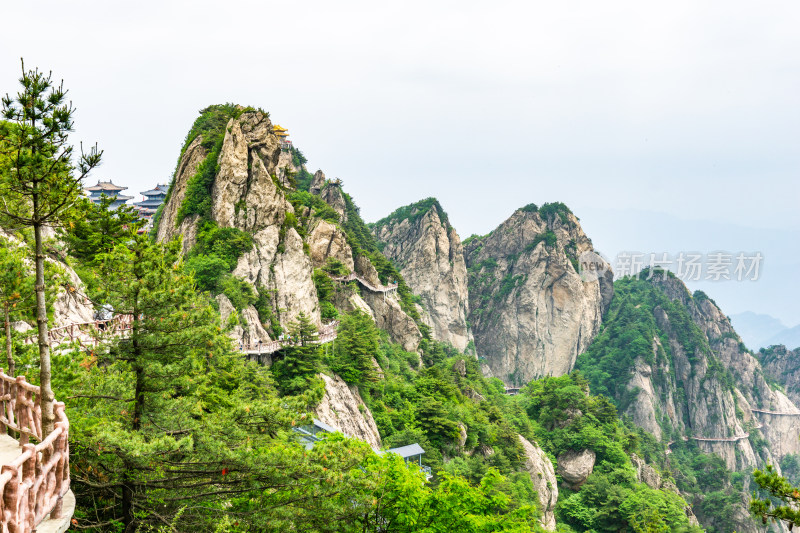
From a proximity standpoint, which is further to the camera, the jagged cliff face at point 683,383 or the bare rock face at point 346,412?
the jagged cliff face at point 683,383

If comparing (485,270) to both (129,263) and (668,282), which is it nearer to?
(668,282)

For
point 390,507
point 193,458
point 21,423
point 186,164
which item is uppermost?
point 186,164

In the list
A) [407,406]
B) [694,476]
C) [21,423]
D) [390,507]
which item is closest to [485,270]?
[694,476]

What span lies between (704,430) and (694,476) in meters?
23.7

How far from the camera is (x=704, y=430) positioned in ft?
322

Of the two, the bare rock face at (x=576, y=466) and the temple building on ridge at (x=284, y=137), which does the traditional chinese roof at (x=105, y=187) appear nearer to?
the temple building on ridge at (x=284, y=137)

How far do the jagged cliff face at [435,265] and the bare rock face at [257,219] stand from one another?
174 ft

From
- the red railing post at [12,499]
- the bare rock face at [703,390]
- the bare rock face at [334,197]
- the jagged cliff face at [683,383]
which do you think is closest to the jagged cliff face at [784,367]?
the bare rock face at [703,390]

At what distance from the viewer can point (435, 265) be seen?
307 feet

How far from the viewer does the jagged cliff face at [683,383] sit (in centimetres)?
9575

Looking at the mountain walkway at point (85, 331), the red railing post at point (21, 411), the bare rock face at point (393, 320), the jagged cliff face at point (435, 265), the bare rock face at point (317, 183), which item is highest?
the bare rock face at point (317, 183)

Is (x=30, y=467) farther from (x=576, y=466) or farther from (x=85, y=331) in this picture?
(x=576, y=466)

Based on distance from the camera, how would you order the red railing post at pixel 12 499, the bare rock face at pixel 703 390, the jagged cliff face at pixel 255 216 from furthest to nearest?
the bare rock face at pixel 703 390 → the jagged cliff face at pixel 255 216 → the red railing post at pixel 12 499

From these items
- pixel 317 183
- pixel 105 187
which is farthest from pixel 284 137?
pixel 105 187
